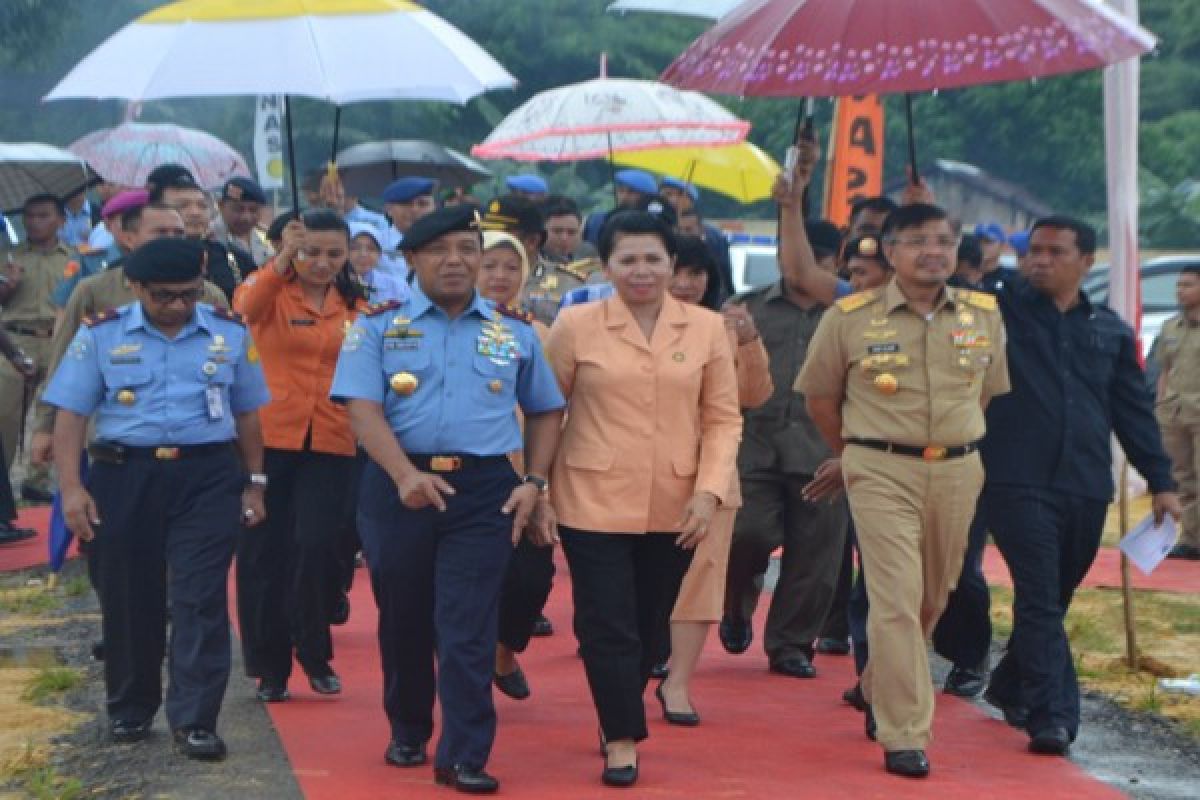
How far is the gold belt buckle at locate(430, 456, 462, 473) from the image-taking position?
690 centimetres

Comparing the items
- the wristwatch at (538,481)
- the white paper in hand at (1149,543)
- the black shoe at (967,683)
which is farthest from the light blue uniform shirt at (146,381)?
the white paper in hand at (1149,543)

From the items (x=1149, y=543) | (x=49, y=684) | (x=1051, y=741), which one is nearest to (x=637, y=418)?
(x=1051, y=741)

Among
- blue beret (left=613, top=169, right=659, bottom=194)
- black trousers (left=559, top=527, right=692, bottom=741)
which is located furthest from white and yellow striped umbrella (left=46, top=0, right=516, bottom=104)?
blue beret (left=613, top=169, right=659, bottom=194)

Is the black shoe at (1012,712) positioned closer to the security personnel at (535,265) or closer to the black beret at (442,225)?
the security personnel at (535,265)

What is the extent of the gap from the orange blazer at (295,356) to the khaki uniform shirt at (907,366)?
179cm

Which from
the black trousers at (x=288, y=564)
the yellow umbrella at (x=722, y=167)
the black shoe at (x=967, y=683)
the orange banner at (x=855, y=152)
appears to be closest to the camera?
the black trousers at (x=288, y=564)

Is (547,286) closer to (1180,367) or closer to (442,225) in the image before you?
(442,225)

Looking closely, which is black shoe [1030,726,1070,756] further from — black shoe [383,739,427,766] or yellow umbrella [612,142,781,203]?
yellow umbrella [612,142,781,203]

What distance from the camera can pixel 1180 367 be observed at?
1427 centimetres

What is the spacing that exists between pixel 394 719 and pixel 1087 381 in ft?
8.77

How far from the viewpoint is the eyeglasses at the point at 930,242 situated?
7.61 meters

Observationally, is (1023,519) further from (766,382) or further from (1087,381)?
(766,382)

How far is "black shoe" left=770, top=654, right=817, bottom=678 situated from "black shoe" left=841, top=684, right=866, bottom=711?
1.63 ft

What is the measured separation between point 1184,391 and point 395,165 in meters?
6.87
